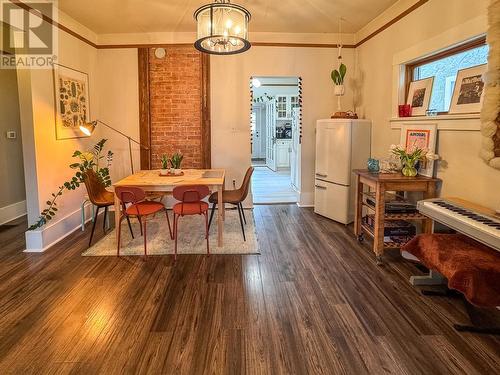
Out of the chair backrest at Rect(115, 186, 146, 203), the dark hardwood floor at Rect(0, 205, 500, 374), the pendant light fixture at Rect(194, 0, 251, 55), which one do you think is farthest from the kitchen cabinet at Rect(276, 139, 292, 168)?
the pendant light fixture at Rect(194, 0, 251, 55)

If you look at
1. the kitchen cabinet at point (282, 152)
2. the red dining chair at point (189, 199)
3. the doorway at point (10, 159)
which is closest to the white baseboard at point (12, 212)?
the doorway at point (10, 159)

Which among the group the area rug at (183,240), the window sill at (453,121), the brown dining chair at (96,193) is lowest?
the area rug at (183,240)

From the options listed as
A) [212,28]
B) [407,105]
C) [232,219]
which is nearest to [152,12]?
[212,28]

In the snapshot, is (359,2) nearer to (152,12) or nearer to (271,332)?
(152,12)

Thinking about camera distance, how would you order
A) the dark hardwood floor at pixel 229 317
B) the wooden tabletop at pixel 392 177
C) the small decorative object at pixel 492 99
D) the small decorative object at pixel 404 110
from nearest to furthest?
the dark hardwood floor at pixel 229 317, the small decorative object at pixel 492 99, the wooden tabletop at pixel 392 177, the small decorative object at pixel 404 110

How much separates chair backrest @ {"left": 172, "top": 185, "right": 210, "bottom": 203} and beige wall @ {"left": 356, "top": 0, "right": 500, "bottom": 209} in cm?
226

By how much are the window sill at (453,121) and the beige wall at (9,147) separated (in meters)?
5.12

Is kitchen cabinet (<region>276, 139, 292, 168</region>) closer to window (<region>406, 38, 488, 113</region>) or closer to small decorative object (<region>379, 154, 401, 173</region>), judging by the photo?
window (<region>406, 38, 488, 113</region>)

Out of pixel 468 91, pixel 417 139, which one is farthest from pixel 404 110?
pixel 468 91

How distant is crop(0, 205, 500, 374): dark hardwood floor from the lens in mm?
1917

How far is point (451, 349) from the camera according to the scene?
2023 millimetres

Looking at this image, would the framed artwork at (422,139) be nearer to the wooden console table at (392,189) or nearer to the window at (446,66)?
the wooden console table at (392,189)

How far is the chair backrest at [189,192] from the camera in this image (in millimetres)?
3410

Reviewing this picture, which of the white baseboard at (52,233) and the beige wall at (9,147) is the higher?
the beige wall at (9,147)
